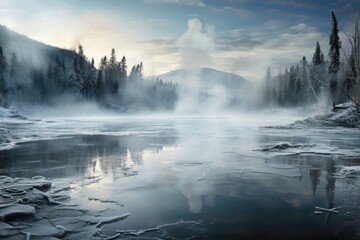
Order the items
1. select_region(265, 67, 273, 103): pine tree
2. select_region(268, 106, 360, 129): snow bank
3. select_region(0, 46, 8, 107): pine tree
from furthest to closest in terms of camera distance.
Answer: select_region(265, 67, 273, 103): pine tree → select_region(0, 46, 8, 107): pine tree → select_region(268, 106, 360, 129): snow bank

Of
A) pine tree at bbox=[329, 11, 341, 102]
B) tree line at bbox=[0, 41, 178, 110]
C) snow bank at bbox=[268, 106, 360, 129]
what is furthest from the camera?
tree line at bbox=[0, 41, 178, 110]

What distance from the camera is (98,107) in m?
136

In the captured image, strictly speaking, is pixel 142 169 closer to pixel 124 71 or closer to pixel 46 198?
pixel 46 198

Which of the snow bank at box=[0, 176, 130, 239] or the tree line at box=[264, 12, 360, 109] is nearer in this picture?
the snow bank at box=[0, 176, 130, 239]

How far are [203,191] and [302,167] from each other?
25.7 ft

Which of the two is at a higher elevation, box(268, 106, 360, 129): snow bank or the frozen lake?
box(268, 106, 360, 129): snow bank

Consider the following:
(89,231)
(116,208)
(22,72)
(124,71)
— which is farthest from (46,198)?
(124,71)

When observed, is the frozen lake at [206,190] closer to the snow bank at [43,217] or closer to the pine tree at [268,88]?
the snow bank at [43,217]

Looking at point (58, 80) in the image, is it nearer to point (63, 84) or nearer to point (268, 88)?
point (63, 84)

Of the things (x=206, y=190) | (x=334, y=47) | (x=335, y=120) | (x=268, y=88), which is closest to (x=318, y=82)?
(x=334, y=47)

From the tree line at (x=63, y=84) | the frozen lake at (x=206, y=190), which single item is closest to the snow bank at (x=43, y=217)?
the frozen lake at (x=206, y=190)

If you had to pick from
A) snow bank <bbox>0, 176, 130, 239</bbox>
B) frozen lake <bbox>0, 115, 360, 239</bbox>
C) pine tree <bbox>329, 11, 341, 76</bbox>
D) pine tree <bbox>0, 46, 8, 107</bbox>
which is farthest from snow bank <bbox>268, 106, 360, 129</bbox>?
pine tree <bbox>0, 46, 8, 107</bbox>

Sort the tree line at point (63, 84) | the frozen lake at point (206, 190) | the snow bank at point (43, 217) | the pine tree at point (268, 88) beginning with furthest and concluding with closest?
the pine tree at point (268, 88)
the tree line at point (63, 84)
the frozen lake at point (206, 190)
the snow bank at point (43, 217)

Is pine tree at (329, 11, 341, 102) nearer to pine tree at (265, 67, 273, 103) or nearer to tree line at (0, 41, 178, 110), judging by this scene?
pine tree at (265, 67, 273, 103)
